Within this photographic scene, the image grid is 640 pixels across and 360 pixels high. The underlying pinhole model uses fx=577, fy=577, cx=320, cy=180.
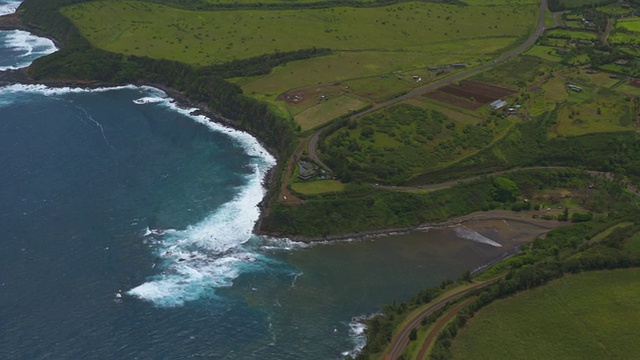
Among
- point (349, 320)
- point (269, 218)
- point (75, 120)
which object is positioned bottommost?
point (349, 320)

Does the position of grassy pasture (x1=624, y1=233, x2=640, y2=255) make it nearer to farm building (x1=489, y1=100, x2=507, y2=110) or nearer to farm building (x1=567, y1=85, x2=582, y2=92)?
farm building (x1=489, y1=100, x2=507, y2=110)

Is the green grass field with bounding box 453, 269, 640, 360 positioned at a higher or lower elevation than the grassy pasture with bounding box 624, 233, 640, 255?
lower

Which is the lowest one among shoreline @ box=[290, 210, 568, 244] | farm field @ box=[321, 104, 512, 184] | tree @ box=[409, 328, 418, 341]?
tree @ box=[409, 328, 418, 341]

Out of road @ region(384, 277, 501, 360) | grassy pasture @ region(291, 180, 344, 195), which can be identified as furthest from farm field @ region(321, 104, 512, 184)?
road @ region(384, 277, 501, 360)

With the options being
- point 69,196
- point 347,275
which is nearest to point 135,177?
point 69,196

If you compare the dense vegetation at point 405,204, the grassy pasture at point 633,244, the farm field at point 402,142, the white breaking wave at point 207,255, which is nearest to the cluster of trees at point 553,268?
the grassy pasture at point 633,244

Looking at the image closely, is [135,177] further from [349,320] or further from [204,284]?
[349,320]

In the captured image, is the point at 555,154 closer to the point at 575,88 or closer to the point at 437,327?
the point at 575,88
